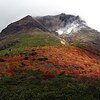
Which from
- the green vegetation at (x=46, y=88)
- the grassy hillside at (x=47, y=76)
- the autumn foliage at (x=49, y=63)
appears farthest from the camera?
the autumn foliage at (x=49, y=63)

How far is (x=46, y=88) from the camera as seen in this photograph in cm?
6506

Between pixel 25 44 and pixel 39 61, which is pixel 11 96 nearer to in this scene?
pixel 39 61

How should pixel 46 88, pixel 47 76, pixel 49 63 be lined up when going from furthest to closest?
pixel 49 63 < pixel 47 76 < pixel 46 88

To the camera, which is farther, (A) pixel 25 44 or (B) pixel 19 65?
(A) pixel 25 44

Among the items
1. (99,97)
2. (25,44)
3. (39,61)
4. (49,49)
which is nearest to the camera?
(99,97)

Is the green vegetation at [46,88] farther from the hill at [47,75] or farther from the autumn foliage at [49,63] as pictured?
the autumn foliage at [49,63]

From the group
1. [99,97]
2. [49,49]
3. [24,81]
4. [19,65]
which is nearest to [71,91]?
[99,97]

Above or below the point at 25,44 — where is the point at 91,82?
below

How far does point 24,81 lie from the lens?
245 ft

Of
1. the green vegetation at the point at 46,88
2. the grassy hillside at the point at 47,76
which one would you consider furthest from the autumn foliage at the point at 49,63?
the green vegetation at the point at 46,88

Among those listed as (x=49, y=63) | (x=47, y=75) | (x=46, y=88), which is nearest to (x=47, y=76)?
(x=47, y=75)

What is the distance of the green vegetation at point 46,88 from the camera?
58.6 metres

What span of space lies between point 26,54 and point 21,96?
5922 centimetres

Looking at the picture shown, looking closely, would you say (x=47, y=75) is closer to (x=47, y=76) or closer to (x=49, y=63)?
(x=47, y=76)
